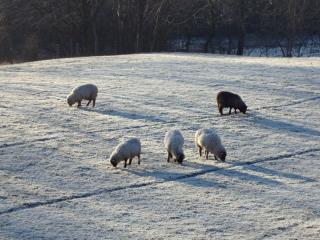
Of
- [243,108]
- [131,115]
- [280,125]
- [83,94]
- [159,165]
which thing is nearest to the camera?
[159,165]

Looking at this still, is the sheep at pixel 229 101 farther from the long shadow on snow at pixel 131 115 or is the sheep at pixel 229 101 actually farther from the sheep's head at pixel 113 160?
the sheep's head at pixel 113 160

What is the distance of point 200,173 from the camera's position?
1532cm

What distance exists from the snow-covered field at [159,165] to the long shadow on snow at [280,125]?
0.12 ft

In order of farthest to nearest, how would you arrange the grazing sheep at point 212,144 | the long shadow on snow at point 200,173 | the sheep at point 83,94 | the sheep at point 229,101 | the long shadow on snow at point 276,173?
the sheep at point 83,94 → the sheep at point 229,101 → the grazing sheep at point 212,144 → the long shadow on snow at point 276,173 → the long shadow on snow at point 200,173

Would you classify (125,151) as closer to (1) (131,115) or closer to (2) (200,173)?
(2) (200,173)

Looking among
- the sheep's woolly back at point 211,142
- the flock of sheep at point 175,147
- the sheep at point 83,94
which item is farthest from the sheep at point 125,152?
the sheep at point 83,94

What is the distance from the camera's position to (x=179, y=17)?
207ft

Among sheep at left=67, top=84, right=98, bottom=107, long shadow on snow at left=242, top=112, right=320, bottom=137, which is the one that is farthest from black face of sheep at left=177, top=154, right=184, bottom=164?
sheep at left=67, top=84, right=98, bottom=107

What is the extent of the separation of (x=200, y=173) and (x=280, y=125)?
5867mm

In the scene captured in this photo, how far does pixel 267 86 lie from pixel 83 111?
874cm

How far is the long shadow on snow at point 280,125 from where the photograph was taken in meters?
19.7

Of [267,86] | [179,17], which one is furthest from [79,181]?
[179,17]

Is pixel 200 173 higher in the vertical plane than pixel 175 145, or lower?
lower

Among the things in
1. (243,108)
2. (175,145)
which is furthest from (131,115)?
(175,145)
